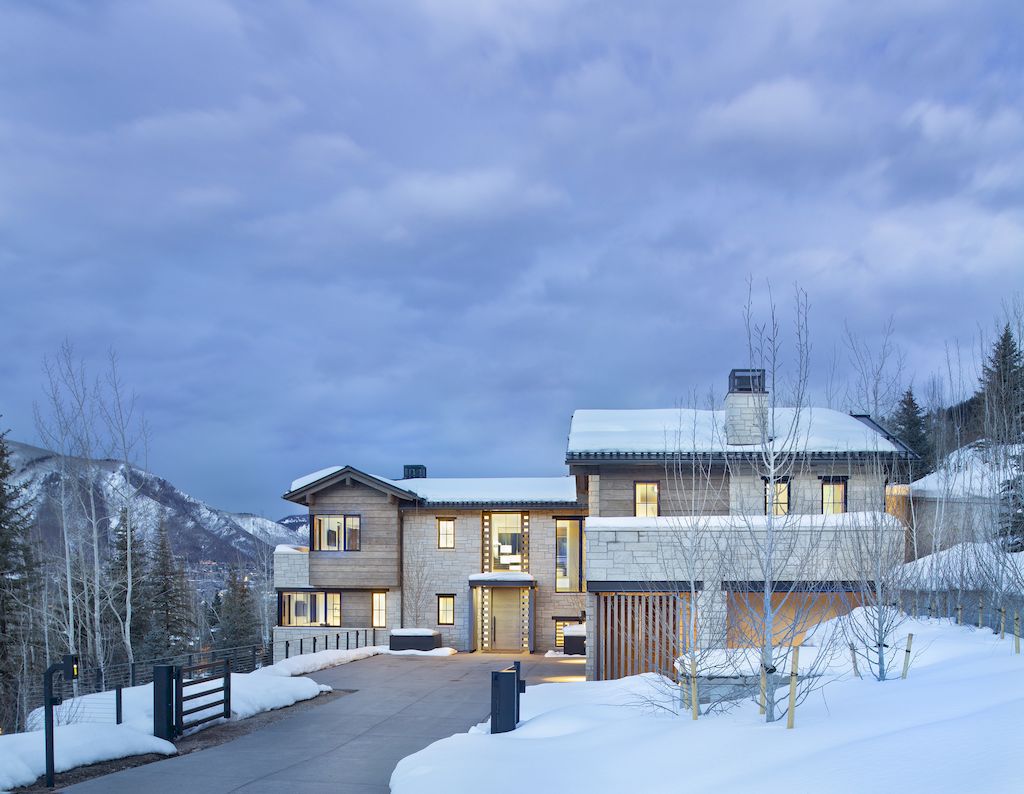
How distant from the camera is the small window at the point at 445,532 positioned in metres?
30.0

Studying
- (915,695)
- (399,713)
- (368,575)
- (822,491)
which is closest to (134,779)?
(399,713)

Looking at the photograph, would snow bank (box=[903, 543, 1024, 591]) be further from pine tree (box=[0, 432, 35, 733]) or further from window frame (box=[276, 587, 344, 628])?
pine tree (box=[0, 432, 35, 733])

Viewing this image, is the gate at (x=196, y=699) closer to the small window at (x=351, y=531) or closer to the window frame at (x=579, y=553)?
the small window at (x=351, y=531)

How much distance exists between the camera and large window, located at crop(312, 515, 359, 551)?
29.4 metres

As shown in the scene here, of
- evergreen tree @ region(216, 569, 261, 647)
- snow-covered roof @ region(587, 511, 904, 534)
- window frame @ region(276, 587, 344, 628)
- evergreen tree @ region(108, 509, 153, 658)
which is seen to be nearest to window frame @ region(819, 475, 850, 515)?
snow-covered roof @ region(587, 511, 904, 534)

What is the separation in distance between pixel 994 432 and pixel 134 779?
1779 cm

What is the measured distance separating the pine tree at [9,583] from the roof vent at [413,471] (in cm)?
1480

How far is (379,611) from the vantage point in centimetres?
2981

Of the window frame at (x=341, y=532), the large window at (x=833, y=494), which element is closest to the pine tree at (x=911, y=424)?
the large window at (x=833, y=494)

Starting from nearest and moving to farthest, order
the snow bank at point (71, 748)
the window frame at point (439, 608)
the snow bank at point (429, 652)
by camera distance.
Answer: the snow bank at point (71, 748)
the snow bank at point (429, 652)
the window frame at point (439, 608)

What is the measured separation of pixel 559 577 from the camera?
2989 cm

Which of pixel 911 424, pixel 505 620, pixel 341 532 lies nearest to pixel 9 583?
pixel 341 532

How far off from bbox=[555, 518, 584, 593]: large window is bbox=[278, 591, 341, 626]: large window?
27.2 ft

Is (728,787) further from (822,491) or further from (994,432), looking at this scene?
(822,491)
